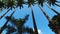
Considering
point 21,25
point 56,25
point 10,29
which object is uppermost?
point 56,25

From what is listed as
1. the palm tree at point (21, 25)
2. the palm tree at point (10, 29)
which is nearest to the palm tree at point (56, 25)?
the palm tree at point (21, 25)

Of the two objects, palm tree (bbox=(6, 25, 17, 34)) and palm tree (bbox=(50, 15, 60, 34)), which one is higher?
palm tree (bbox=(50, 15, 60, 34))

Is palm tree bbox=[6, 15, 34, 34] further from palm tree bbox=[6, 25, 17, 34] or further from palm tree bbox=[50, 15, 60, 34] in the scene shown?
palm tree bbox=[50, 15, 60, 34]

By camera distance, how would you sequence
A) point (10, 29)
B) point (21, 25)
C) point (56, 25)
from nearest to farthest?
point (56, 25)
point (10, 29)
point (21, 25)

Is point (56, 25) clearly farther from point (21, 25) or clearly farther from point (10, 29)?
point (10, 29)

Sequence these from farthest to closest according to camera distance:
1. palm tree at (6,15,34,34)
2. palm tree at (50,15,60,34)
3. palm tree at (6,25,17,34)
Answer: palm tree at (6,25,17,34) < palm tree at (6,15,34,34) < palm tree at (50,15,60,34)

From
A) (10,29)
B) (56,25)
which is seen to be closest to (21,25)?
(10,29)

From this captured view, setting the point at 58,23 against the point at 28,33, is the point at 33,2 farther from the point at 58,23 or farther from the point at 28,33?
the point at 58,23

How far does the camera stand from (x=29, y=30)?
27609 millimetres

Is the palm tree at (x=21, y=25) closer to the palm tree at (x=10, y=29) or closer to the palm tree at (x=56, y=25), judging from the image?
the palm tree at (x=10, y=29)

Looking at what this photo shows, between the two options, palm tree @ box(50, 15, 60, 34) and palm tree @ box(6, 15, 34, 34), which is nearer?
palm tree @ box(50, 15, 60, 34)

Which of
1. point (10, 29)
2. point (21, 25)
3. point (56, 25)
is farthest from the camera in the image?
point (21, 25)

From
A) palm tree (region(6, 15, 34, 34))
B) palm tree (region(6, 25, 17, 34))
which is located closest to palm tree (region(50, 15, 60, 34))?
palm tree (region(6, 15, 34, 34))

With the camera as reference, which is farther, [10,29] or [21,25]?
[21,25]
